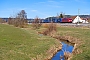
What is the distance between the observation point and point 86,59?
17500mm

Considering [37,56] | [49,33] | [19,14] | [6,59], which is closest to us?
[6,59]

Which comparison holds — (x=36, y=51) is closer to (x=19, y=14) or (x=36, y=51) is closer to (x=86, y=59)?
(x=86, y=59)

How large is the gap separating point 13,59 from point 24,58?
47.7 inches

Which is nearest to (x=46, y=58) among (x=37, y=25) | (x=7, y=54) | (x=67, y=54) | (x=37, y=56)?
(x=37, y=56)

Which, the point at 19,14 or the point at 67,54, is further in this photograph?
the point at 19,14

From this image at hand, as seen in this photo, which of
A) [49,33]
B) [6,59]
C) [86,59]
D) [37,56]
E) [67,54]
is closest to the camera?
[6,59]

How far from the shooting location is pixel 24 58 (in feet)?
57.1

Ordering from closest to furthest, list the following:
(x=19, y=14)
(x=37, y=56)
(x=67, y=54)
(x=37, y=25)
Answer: (x=37, y=56)
(x=67, y=54)
(x=37, y=25)
(x=19, y=14)

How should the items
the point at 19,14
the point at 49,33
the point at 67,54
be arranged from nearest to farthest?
the point at 67,54 → the point at 49,33 → the point at 19,14

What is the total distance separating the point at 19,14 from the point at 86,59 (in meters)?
95.7

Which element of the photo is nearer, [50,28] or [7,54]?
[7,54]

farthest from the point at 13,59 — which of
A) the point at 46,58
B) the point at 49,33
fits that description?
the point at 49,33

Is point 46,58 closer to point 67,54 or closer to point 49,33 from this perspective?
point 67,54

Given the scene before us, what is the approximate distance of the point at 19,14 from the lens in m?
110
